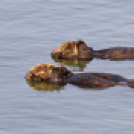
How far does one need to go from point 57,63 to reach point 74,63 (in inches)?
18.4

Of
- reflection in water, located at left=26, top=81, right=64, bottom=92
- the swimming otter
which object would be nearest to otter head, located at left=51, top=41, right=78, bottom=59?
the swimming otter

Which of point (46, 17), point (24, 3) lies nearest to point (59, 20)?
point (46, 17)

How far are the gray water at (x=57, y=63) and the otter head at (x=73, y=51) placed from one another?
0.29 m

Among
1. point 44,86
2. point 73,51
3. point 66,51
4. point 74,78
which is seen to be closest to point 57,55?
point 66,51

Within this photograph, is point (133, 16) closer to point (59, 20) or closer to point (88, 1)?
point (59, 20)

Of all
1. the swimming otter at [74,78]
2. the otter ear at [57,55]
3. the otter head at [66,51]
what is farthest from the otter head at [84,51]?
the swimming otter at [74,78]

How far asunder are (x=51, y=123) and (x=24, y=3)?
17.2m

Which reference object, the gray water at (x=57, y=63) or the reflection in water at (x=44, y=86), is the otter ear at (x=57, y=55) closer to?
the gray water at (x=57, y=63)

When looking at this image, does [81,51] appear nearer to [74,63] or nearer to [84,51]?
[84,51]

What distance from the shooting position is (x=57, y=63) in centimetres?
1898

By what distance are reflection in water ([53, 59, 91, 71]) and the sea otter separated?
25 cm

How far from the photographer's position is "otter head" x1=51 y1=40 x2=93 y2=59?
19.6m

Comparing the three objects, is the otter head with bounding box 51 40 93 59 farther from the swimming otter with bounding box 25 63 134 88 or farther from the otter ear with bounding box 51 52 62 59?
the swimming otter with bounding box 25 63 134 88

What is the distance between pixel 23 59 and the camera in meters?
19.0
